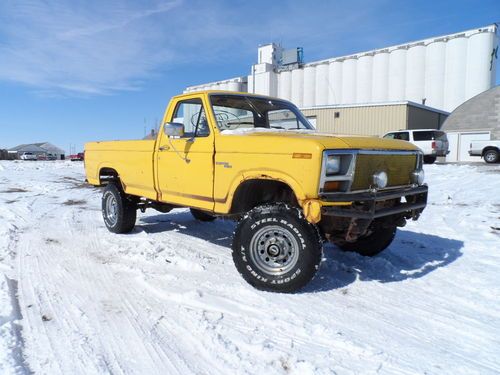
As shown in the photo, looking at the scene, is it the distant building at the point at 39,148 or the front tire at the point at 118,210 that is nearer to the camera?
the front tire at the point at 118,210

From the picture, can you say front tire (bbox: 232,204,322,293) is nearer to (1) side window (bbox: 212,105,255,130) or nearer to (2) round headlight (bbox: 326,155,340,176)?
(2) round headlight (bbox: 326,155,340,176)

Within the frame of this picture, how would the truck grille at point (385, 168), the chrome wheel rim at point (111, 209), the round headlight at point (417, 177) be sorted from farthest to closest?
the chrome wheel rim at point (111, 209) < the round headlight at point (417, 177) < the truck grille at point (385, 168)

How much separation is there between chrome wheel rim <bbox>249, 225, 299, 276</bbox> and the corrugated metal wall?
23495mm

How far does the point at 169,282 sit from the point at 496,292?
3.32 metres

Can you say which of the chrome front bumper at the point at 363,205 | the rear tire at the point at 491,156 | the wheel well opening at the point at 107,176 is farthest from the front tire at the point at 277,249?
the rear tire at the point at 491,156

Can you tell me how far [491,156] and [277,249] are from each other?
22.2 m

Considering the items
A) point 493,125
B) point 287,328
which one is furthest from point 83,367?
point 493,125

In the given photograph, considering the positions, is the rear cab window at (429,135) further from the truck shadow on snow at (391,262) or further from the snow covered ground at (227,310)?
the truck shadow on snow at (391,262)

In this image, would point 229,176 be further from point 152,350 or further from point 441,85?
point 441,85

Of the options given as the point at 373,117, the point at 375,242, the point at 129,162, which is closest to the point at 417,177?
the point at 375,242

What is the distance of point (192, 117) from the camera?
529 cm

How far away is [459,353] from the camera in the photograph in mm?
2838

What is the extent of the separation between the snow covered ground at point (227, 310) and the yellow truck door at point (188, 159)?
31.6 inches

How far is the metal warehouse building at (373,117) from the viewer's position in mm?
27688
